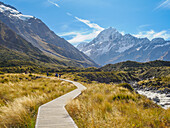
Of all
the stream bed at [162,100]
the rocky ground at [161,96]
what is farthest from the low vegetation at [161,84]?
the stream bed at [162,100]

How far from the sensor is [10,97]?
1026 centimetres

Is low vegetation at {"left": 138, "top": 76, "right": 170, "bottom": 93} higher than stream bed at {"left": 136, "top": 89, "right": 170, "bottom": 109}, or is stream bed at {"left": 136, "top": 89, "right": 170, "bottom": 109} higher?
low vegetation at {"left": 138, "top": 76, "right": 170, "bottom": 93}

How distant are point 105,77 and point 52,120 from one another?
327 feet

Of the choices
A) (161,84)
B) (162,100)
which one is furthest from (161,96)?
(161,84)

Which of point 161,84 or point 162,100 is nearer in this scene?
point 162,100

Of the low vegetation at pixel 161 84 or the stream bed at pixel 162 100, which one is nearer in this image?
the stream bed at pixel 162 100

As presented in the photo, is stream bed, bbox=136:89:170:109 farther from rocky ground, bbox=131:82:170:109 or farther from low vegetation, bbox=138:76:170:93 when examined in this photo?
low vegetation, bbox=138:76:170:93

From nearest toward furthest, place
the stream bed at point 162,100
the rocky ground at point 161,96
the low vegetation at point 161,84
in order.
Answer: the stream bed at point 162,100
the rocky ground at point 161,96
the low vegetation at point 161,84

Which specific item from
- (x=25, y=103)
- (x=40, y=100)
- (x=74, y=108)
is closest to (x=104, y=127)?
(x=74, y=108)

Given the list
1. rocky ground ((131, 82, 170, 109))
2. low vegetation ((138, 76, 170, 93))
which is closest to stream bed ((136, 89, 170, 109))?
rocky ground ((131, 82, 170, 109))

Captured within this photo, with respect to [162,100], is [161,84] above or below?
above

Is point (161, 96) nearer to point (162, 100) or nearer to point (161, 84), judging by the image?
point (162, 100)

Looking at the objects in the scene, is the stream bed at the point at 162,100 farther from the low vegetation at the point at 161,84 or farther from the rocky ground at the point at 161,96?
the low vegetation at the point at 161,84

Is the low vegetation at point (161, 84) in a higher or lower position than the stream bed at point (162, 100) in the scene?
higher
